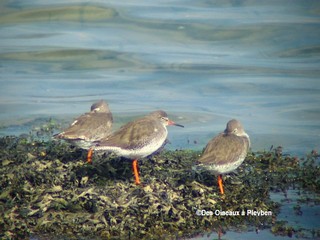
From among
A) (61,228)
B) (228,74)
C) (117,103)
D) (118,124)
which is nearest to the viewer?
(61,228)

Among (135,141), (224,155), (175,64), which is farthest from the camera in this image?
(175,64)

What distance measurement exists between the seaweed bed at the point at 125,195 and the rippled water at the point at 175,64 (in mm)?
2386

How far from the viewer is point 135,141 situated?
31.6ft

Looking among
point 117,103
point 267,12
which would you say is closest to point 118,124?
point 117,103

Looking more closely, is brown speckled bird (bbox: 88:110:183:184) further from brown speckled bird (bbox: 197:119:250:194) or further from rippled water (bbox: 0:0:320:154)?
rippled water (bbox: 0:0:320:154)

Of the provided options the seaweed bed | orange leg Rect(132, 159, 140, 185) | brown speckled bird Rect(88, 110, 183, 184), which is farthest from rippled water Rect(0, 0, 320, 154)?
orange leg Rect(132, 159, 140, 185)

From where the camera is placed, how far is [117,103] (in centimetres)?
1571

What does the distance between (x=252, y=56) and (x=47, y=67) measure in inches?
220

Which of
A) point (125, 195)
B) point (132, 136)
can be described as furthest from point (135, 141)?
point (125, 195)

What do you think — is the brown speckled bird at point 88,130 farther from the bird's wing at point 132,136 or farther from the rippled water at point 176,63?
the rippled water at point 176,63

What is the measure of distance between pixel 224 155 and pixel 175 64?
9950 mm

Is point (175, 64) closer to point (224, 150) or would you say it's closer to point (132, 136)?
point (132, 136)

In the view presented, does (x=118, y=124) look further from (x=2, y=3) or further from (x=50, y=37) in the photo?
(x=2, y=3)

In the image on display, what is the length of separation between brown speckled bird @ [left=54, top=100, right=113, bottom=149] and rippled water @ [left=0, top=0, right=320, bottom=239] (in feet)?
6.98
